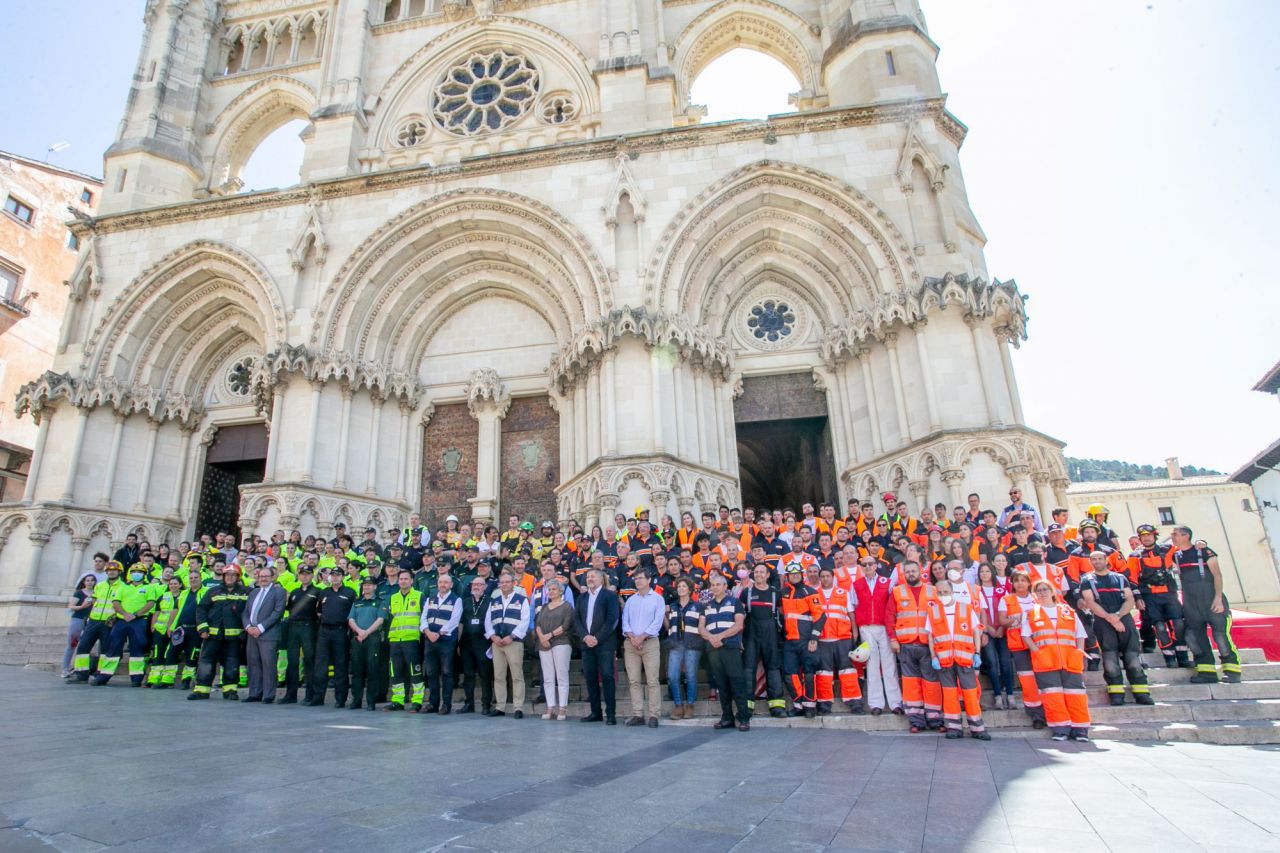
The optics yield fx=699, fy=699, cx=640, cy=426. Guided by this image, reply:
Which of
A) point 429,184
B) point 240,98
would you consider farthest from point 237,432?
point 240,98

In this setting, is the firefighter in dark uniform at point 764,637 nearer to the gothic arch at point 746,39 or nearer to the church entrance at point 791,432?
the church entrance at point 791,432

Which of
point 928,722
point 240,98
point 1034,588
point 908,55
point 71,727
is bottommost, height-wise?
point 928,722

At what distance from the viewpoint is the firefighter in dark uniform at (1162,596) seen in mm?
8211

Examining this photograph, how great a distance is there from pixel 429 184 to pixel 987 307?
1218 centimetres

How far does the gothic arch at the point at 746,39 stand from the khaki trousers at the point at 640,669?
49.3 ft

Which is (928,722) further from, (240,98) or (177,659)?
(240,98)

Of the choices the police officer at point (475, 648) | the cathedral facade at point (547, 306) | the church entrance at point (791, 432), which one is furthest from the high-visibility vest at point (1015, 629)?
the church entrance at point (791, 432)

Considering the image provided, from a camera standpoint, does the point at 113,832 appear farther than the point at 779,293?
No

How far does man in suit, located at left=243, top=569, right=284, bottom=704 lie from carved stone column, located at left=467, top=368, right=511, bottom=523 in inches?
257

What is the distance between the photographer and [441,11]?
64.4ft

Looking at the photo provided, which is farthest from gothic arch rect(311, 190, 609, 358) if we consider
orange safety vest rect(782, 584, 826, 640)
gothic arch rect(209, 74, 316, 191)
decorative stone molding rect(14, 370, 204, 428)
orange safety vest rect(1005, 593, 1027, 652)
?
orange safety vest rect(1005, 593, 1027, 652)

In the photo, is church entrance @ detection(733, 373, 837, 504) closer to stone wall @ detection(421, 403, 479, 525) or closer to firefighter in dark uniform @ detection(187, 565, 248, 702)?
stone wall @ detection(421, 403, 479, 525)

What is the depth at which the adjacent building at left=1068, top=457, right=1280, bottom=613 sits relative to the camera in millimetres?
39250

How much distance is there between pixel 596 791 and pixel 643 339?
33.9ft
